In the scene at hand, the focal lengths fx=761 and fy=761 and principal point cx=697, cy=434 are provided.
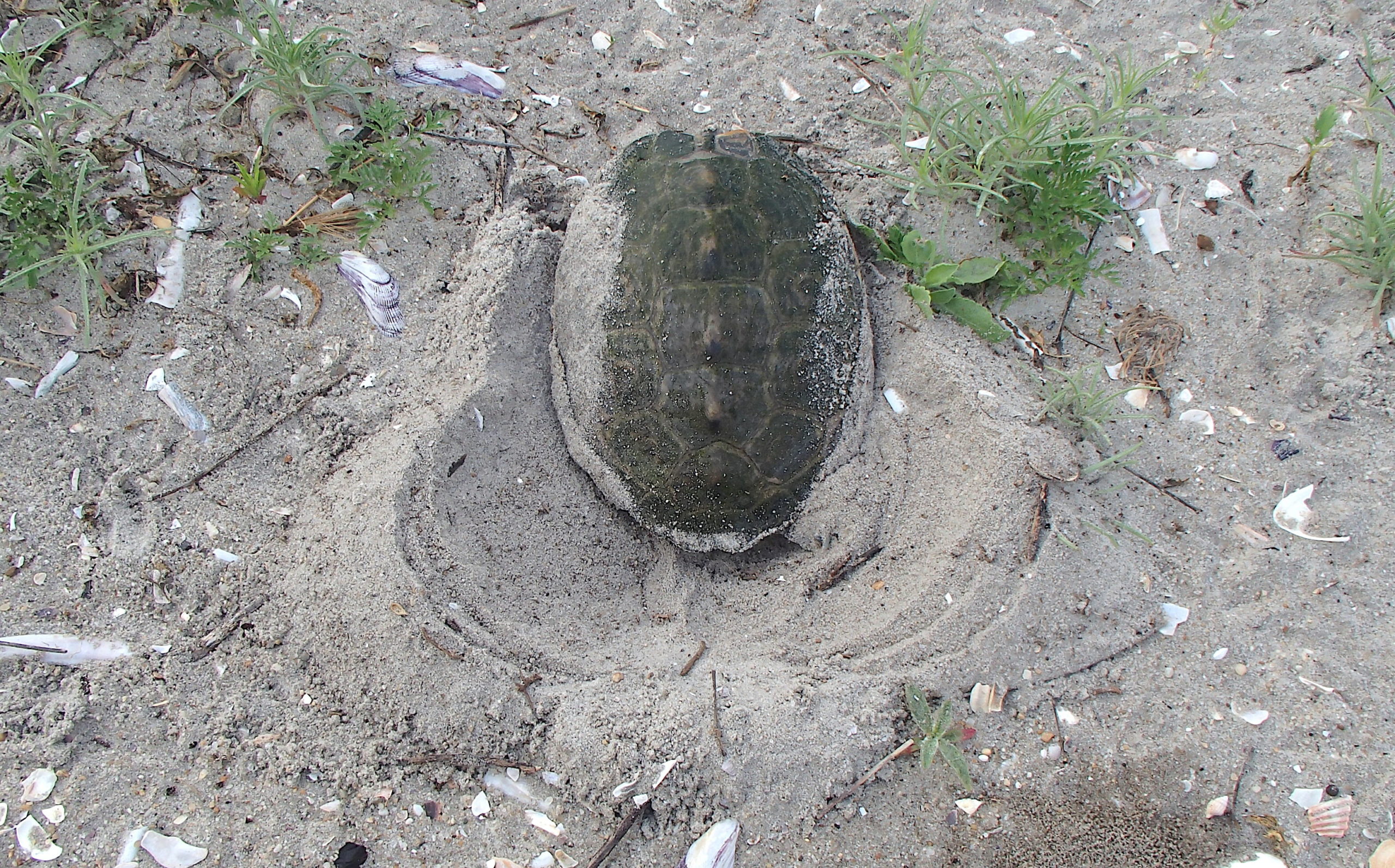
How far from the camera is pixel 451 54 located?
2713 mm

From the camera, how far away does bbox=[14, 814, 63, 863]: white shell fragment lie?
1584mm

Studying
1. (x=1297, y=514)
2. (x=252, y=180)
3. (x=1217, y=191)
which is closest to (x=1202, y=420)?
(x=1297, y=514)

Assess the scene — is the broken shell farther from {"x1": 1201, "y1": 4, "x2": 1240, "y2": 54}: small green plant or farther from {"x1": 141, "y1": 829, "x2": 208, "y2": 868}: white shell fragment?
{"x1": 1201, "y1": 4, "x2": 1240, "y2": 54}: small green plant

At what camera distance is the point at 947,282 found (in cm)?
238

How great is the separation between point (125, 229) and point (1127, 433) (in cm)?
308

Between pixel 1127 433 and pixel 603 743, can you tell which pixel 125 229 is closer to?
pixel 603 743

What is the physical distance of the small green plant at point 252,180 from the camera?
92.0 inches

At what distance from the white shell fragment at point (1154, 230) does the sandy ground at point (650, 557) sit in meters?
0.05

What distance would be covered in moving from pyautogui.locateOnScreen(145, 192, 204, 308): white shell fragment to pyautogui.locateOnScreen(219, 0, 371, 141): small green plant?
315 millimetres

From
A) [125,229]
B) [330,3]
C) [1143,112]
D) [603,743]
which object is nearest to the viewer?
[603,743]

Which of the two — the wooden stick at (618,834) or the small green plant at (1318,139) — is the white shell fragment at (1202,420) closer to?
the small green plant at (1318,139)

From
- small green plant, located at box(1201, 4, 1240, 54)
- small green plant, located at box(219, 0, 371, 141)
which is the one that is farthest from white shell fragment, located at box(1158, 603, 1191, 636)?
small green plant, located at box(219, 0, 371, 141)

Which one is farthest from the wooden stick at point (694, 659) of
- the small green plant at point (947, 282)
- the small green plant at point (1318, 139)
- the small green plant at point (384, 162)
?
the small green plant at point (1318, 139)

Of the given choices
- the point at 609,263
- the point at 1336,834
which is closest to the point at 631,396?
the point at 609,263
